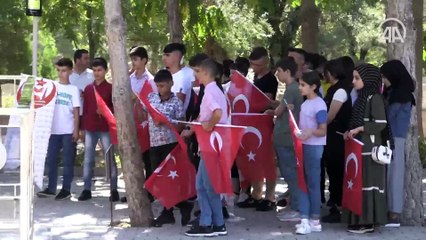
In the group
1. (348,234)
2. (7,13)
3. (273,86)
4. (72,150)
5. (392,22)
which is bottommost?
(348,234)

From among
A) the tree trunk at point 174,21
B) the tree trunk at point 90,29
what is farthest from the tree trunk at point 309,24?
the tree trunk at point 90,29

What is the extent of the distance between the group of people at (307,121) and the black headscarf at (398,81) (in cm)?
1

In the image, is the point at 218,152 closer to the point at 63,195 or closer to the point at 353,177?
the point at 353,177

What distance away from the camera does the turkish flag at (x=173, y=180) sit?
9359 mm

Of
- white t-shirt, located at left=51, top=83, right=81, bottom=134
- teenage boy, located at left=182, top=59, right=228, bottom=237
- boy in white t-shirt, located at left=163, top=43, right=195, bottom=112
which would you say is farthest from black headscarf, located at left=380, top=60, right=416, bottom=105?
white t-shirt, located at left=51, top=83, right=81, bottom=134

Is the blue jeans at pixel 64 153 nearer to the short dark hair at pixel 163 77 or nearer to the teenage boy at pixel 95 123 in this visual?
the teenage boy at pixel 95 123

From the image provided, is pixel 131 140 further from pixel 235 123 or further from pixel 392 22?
pixel 392 22

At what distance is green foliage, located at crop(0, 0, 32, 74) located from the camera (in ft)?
68.6

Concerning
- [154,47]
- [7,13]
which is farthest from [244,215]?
[154,47]

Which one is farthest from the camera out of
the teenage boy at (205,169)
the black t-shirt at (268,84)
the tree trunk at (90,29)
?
the tree trunk at (90,29)

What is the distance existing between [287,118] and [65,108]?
3.17 meters

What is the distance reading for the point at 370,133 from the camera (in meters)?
8.85

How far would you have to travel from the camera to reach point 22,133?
5.04m

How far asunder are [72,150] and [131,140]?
228 centimetres
